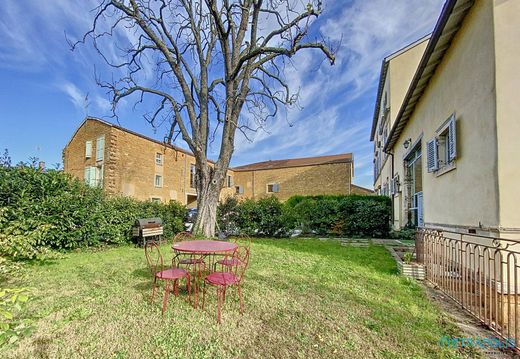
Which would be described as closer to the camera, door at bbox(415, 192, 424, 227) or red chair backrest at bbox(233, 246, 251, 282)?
red chair backrest at bbox(233, 246, 251, 282)

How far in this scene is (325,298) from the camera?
380cm

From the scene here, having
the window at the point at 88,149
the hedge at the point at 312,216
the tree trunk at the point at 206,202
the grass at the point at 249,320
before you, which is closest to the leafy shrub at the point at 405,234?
the hedge at the point at 312,216

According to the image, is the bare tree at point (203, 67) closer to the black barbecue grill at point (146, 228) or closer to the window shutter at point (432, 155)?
the black barbecue grill at point (146, 228)

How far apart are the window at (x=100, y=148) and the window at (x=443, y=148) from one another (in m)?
20.5

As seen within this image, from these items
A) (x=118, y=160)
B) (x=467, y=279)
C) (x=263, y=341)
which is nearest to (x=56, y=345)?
(x=263, y=341)

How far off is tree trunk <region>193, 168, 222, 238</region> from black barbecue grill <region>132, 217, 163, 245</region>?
1570mm

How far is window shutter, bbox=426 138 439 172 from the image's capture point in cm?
590

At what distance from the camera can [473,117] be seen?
13.6 feet

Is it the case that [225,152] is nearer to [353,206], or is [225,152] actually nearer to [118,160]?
[353,206]

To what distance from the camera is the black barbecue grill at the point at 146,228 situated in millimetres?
8203

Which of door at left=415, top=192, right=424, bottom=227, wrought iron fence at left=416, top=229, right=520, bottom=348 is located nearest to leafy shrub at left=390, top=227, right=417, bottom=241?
door at left=415, top=192, right=424, bottom=227

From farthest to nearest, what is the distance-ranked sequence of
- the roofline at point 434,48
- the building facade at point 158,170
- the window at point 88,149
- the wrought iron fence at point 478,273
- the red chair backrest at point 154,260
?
the window at point 88,149 < the building facade at point 158,170 < the roofline at point 434,48 < the red chair backrest at point 154,260 < the wrought iron fence at point 478,273

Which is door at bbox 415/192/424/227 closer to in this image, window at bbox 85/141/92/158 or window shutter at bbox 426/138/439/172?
window shutter at bbox 426/138/439/172

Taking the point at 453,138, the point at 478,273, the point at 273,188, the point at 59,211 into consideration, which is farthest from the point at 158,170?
the point at 478,273
